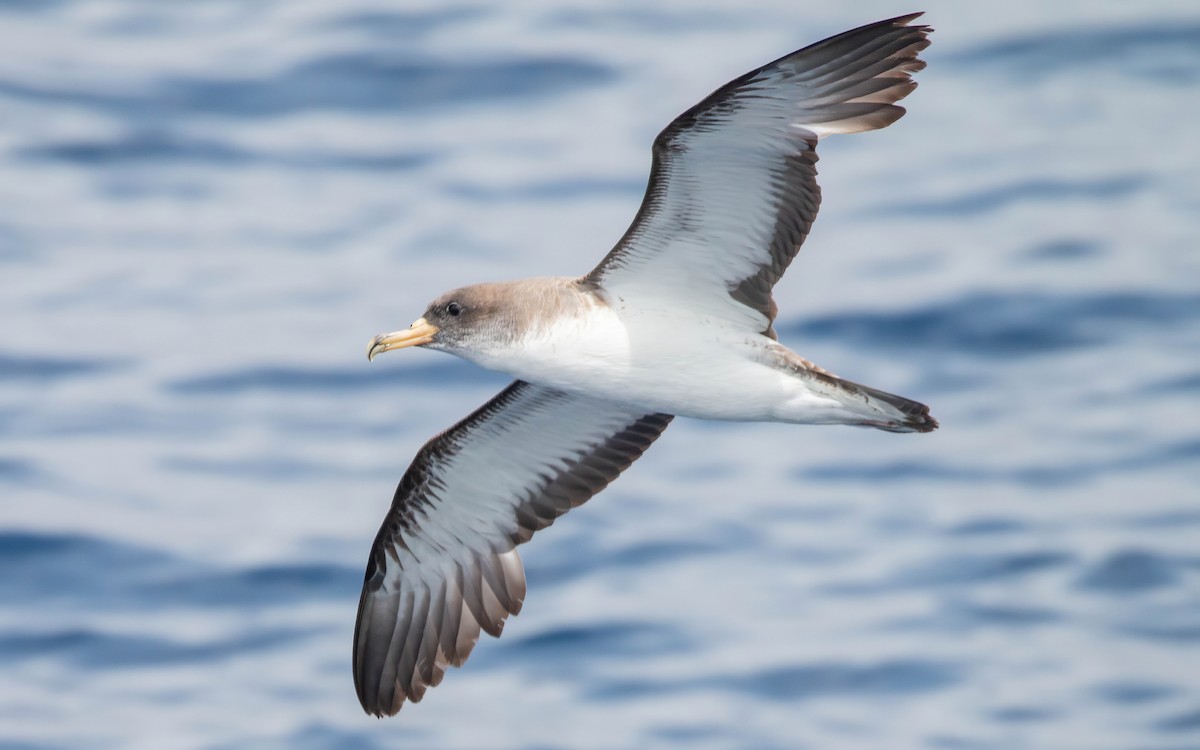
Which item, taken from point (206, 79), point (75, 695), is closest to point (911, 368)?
point (75, 695)

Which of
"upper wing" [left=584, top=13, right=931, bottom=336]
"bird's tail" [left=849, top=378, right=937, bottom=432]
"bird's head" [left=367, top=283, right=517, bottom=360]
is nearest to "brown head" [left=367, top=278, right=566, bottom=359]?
"bird's head" [left=367, top=283, right=517, bottom=360]

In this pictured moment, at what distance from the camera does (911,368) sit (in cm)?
2030

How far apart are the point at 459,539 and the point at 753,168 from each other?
330 centimetres

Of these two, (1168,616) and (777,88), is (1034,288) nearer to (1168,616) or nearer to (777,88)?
(1168,616)

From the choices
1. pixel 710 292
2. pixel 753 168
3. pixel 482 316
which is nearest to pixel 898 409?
pixel 710 292

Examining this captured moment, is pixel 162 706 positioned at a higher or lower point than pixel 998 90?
lower

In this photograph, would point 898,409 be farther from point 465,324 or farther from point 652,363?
point 465,324

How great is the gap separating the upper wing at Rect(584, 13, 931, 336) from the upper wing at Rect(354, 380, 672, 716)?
1.56 metres

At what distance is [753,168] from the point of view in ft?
32.7

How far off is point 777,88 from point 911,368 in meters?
11.0

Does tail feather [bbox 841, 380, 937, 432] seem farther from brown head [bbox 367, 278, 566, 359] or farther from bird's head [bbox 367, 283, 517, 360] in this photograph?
bird's head [bbox 367, 283, 517, 360]

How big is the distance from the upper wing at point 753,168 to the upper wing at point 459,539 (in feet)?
5.11

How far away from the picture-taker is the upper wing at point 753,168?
9.58m

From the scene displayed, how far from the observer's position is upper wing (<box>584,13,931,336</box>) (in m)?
9.58
